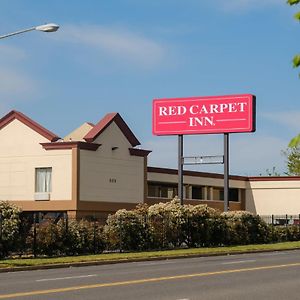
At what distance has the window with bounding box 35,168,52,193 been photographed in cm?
5384

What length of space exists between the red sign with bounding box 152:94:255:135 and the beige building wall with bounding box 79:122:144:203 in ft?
10.6

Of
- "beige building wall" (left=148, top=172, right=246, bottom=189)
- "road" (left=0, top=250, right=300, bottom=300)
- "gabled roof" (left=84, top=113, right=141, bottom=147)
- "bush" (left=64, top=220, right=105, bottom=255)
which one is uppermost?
"gabled roof" (left=84, top=113, right=141, bottom=147)

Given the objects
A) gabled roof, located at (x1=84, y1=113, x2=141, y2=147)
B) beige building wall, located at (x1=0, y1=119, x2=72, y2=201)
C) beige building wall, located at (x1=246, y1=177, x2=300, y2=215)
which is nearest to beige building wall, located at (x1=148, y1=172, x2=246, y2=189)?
beige building wall, located at (x1=246, y1=177, x2=300, y2=215)

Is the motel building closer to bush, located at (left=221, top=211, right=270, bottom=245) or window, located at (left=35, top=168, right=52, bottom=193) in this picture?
window, located at (left=35, top=168, right=52, bottom=193)

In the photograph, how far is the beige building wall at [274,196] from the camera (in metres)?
73.1

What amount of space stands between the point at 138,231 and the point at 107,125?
20795mm

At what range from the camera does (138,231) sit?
35.5 m

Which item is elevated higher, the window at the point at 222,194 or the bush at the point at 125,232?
the window at the point at 222,194

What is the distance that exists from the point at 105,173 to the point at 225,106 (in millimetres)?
10363

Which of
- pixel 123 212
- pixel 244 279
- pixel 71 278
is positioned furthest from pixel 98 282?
pixel 123 212

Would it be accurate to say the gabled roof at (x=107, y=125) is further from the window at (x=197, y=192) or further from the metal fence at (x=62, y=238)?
the metal fence at (x=62, y=238)

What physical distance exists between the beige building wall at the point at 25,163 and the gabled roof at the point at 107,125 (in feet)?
7.60

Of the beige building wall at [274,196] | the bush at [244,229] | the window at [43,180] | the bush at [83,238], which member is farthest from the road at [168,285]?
the beige building wall at [274,196]

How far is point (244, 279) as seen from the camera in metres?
18.8
